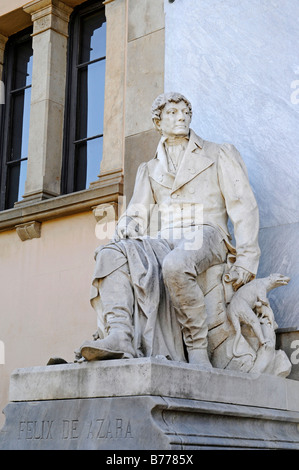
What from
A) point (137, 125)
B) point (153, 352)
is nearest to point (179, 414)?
point (153, 352)

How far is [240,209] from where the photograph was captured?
661cm

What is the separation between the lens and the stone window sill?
8.90 m

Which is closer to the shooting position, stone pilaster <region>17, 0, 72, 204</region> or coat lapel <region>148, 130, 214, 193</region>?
coat lapel <region>148, 130, 214, 193</region>

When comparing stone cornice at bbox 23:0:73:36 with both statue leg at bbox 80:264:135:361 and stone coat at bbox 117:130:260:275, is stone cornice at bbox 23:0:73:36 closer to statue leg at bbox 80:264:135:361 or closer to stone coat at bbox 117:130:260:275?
stone coat at bbox 117:130:260:275

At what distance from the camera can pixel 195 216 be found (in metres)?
6.67

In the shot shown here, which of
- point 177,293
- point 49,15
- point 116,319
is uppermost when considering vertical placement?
point 49,15

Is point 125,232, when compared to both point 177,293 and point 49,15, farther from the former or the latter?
point 49,15

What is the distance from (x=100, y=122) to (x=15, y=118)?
5.10ft

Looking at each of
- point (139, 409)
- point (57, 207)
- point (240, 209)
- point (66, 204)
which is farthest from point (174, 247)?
point (57, 207)

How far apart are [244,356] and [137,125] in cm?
353

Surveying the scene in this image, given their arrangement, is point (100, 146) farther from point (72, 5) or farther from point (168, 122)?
point (168, 122)

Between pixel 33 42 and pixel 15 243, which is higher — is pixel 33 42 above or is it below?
above

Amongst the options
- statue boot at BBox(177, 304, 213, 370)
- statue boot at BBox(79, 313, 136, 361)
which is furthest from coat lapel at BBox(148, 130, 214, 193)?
statue boot at BBox(79, 313, 136, 361)

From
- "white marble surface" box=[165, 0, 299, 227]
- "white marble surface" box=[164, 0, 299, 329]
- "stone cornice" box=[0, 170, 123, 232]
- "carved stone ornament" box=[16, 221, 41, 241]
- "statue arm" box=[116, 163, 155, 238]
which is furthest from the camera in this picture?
"carved stone ornament" box=[16, 221, 41, 241]
